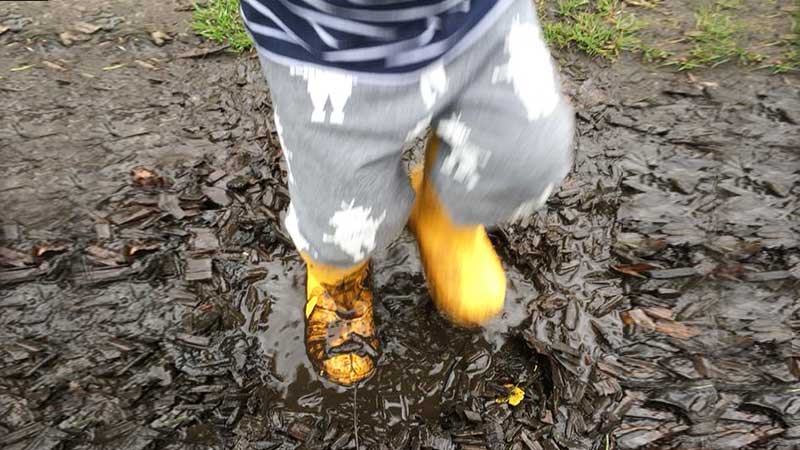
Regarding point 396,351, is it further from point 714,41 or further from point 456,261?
point 714,41

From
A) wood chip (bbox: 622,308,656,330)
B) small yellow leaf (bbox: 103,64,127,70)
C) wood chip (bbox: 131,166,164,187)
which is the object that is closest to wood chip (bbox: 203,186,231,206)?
wood chip (bbox: 131,166,164,187)

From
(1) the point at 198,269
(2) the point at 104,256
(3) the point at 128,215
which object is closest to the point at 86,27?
(3) the point at 128,215

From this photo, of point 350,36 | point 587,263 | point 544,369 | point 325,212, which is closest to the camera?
point 350,36

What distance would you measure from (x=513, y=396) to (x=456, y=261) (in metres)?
0.34

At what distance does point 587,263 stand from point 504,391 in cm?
47

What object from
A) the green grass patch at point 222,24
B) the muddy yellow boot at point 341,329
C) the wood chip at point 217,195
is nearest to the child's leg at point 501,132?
the muddy yellow boot at point 341,329

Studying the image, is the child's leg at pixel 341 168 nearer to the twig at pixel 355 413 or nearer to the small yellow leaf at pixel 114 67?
the twig at pixel 355 413

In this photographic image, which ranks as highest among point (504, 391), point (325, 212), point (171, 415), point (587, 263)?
point (325, 212)

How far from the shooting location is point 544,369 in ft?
5.49

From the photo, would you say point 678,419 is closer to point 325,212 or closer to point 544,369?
point 544,369

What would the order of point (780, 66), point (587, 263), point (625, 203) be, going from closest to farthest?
1. point (587, 263)
2. point (625, 203)
3. point (780, 66)

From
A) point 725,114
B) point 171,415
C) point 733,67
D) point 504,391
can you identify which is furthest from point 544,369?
point 733,67

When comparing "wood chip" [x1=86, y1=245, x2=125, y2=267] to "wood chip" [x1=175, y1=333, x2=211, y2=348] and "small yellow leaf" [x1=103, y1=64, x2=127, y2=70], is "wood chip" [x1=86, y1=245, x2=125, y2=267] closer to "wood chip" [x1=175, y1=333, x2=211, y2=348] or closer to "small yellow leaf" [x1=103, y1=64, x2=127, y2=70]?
"wood chip" [x1=175, y1=333, x2=211, y2=348]

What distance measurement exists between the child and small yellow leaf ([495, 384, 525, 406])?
0.35m
